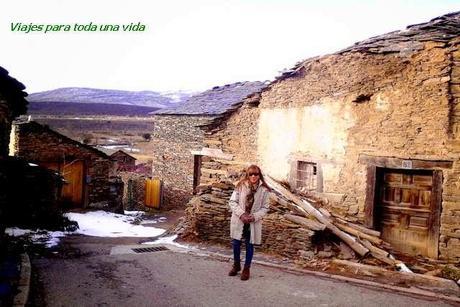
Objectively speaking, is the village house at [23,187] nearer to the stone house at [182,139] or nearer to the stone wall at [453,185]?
the stone wall at [453,185]

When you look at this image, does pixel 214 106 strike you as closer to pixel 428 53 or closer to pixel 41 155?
pixel 41 155

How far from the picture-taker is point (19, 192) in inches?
422

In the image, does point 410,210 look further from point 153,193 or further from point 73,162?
point 153,193

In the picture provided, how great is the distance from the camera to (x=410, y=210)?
8.63 metres

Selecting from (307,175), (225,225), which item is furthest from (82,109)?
(225,225)

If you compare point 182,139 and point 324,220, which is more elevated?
point 182,139

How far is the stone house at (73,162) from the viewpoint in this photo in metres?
15.1

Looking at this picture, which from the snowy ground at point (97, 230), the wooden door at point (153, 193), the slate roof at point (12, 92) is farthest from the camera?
the wooden door at point (153, 193)

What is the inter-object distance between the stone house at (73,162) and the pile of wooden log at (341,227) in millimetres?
10227

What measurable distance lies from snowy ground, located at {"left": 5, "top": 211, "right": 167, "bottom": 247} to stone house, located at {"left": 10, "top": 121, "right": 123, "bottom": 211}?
3.19 ft

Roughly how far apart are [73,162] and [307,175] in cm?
1041

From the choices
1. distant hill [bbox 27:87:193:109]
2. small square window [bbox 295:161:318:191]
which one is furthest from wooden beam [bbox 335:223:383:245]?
distant hill [bbox 27:87:193:109]

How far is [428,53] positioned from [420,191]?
2.88m

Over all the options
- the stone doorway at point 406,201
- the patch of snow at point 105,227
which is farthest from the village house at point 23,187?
the stone doorway at point 406,201
